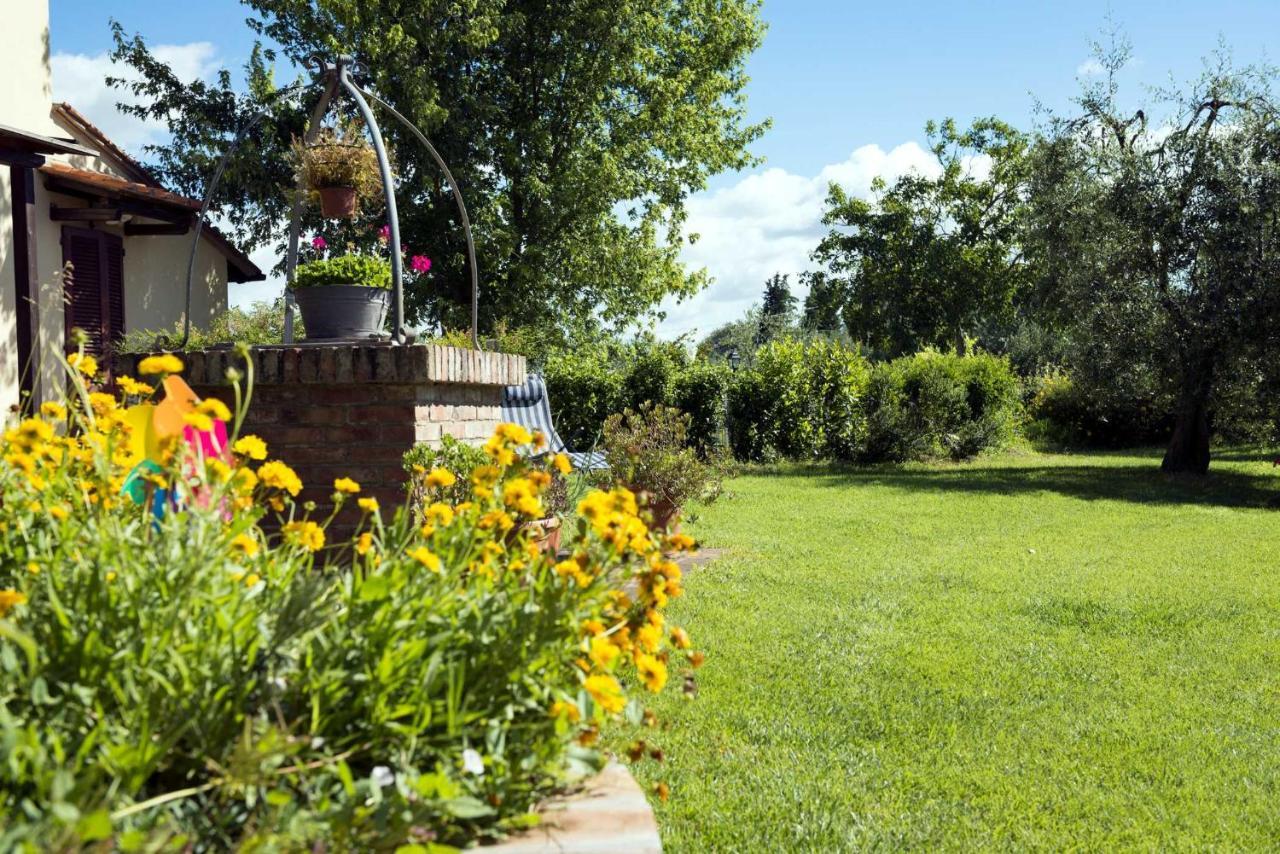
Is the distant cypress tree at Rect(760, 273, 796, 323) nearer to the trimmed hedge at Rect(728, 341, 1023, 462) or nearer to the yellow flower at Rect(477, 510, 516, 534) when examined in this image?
the trimmed hedge at Rect(728, 341, 1023, 462)

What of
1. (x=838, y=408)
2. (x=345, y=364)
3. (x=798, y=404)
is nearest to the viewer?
(x=345, y=364)

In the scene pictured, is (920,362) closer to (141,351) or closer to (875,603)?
(875,603)

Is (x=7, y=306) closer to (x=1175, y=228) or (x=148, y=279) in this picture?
(x=148, y=279)

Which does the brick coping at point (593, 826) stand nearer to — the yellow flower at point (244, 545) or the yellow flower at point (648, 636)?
the yellow flower at point (648, 636)

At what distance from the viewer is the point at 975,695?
3971 millimetres

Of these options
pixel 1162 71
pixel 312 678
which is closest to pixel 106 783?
pixel 312 678

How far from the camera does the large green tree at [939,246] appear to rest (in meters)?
29.2

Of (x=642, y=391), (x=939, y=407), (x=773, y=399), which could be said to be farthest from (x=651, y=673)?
(x=939, y=407)

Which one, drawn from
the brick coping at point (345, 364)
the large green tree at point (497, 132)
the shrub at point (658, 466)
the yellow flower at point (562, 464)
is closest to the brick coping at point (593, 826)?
the yellow flower at point (562, 464)

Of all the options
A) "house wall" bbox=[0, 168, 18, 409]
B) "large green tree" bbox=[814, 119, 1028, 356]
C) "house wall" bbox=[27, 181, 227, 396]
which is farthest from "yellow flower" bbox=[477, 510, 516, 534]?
"large green tree" bbox=[814, 119, 1028, 356]

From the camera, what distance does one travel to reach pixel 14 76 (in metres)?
10.1

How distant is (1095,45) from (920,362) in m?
5.06

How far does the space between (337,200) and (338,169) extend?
0.16 m

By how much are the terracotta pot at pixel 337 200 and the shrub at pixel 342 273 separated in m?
0.63
